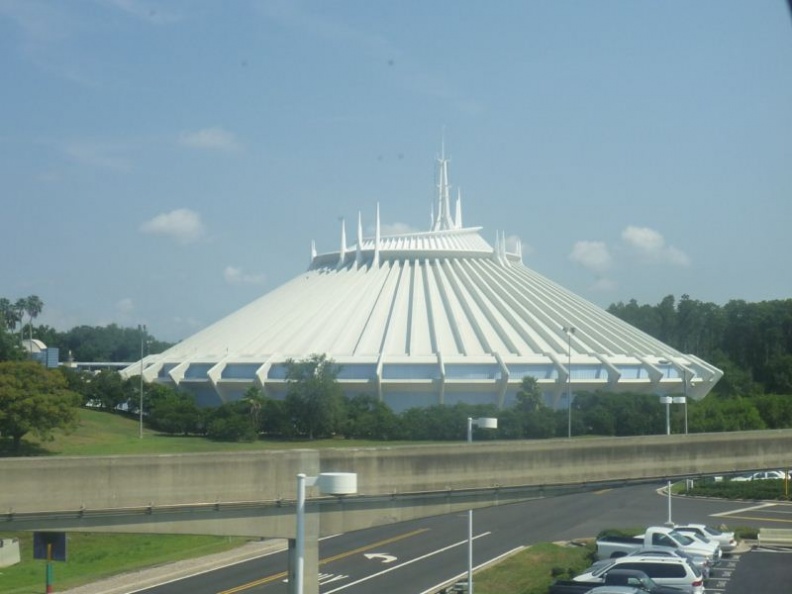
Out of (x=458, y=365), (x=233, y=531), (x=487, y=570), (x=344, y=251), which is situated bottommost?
(x=487, y=570)

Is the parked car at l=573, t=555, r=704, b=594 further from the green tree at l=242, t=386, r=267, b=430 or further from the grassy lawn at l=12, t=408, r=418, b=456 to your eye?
the green tree at l=242, t=386, r=267, b=430

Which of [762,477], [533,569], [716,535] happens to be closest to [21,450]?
[533,569]

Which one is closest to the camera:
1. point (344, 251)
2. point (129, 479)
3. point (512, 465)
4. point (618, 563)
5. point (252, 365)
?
point (129, 479)

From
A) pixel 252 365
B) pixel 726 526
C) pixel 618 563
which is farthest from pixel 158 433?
pixel 618 563

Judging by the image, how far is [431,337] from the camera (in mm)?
67188

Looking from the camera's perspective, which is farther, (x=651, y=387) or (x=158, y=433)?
(x=651, y=387)

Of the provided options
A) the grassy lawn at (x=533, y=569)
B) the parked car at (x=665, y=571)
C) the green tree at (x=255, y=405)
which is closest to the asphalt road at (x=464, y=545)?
the grassy lawn at (x=533, y=569)

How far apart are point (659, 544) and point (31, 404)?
24.7 m

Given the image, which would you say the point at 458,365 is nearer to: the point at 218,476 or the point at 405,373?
the point at 405,373

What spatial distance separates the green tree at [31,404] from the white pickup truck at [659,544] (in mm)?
22929

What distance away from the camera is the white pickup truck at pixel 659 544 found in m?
29.3

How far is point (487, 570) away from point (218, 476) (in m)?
10.9

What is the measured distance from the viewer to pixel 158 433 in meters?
59.9

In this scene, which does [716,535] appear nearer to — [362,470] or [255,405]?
[362,470]
